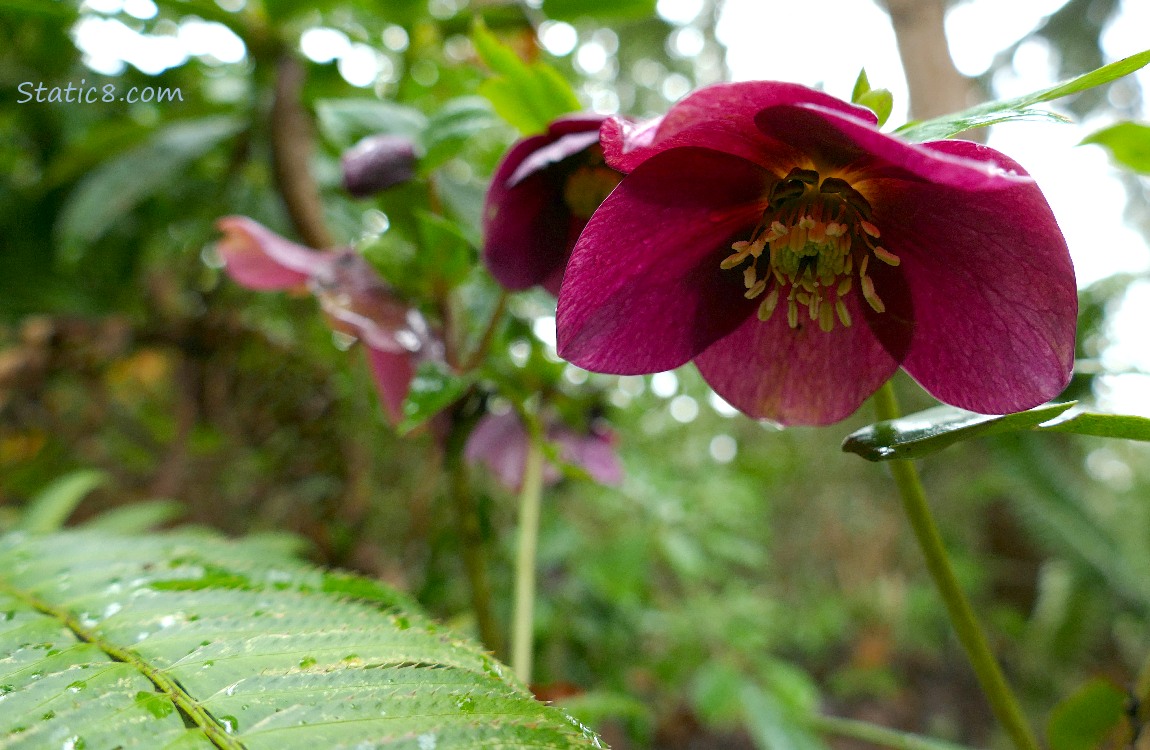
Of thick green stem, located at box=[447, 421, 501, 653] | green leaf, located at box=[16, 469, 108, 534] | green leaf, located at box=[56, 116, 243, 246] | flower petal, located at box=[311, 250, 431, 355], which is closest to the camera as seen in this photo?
flower petal, located at box=[311, 250, 431, 355]

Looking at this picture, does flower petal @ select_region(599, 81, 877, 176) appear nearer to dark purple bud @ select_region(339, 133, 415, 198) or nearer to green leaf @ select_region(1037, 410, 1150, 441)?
green leaf @ select_region(1037, 410, 1150, 441)

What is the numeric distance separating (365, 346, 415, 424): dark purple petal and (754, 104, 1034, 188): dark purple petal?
41 cm

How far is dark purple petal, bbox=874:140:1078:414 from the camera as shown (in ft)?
1.10

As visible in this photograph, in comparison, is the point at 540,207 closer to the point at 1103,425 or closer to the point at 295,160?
the point at 1103,425

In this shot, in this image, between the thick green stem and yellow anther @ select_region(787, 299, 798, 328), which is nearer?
yellow anther @ select_region(787, 299, 798, 328)

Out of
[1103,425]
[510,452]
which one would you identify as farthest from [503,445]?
[1103,425]

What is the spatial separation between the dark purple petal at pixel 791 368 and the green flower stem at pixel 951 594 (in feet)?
0.09

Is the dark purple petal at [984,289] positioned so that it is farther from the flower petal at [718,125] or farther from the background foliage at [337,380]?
the background foliage at [337,380]

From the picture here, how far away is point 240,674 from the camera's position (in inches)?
11.7

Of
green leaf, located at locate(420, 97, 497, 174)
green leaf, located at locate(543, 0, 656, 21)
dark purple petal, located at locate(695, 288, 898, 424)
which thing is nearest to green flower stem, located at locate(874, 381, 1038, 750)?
dark purple petal, located at locate(695, 288, 898, 424)

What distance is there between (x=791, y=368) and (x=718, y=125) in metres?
0.16

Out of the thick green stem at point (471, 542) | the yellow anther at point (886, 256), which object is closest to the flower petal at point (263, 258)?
the thick green stem at point (471, 542)

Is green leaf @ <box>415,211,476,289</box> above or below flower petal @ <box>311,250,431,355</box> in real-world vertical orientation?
above

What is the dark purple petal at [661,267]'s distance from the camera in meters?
0.36
